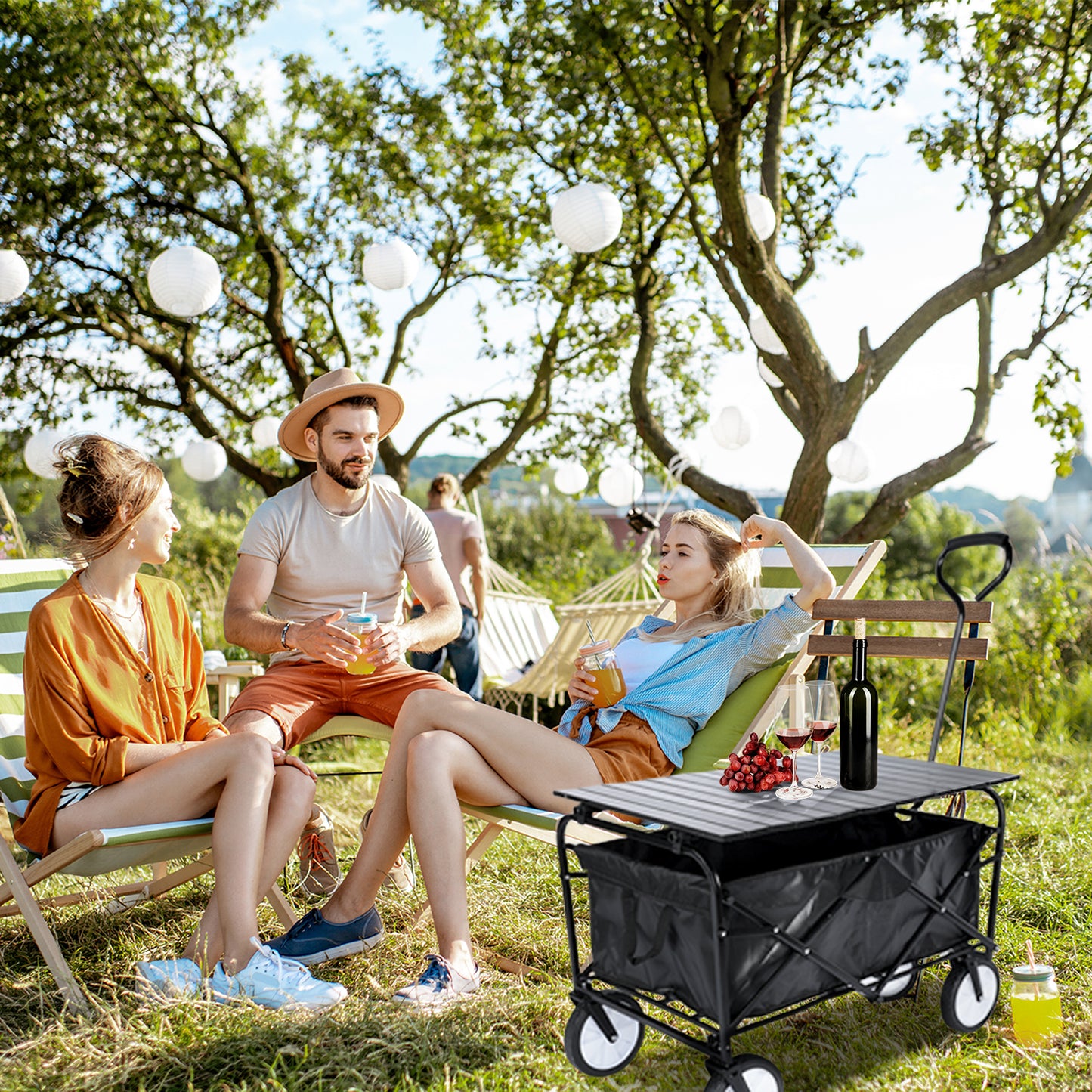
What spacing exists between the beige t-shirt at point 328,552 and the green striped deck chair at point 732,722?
331 mm

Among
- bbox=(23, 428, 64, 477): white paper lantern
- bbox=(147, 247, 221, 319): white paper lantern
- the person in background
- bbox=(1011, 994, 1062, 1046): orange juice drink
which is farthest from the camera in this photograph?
bbox=(23, 428, 64, 477): white paper lantern

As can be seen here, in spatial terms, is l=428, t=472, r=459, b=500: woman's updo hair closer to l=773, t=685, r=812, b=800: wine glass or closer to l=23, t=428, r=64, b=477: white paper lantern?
l=23, t=428, r=64, b=477: white paper lantern

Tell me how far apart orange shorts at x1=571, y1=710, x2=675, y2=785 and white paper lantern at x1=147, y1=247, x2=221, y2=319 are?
3.48 metres

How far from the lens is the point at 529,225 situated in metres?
7.55

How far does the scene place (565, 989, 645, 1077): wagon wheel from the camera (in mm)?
1876

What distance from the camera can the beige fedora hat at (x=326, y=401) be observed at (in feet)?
9.95

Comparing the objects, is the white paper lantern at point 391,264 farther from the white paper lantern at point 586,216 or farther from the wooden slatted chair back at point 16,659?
the wooden slatted chair back at point 16,659

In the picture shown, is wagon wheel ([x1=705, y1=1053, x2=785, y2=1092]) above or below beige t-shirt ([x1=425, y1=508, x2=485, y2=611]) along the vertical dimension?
below

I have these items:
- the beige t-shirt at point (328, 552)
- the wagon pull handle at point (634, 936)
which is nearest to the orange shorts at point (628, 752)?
the wagon pull handle at point (634, 936)

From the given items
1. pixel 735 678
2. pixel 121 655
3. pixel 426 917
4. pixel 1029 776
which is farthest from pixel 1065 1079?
pixel 1029 776

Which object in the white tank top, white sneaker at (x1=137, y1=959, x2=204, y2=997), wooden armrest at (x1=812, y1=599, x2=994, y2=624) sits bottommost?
white sneaker at (x1=137, y1=959, x2=204, y2=997)

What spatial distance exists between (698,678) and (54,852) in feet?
4.78

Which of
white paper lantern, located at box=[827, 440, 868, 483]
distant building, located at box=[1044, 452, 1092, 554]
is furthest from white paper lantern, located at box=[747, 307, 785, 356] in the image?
distant building, located at box=[1044, 452, 1092, 554]

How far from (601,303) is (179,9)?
3869 mm
